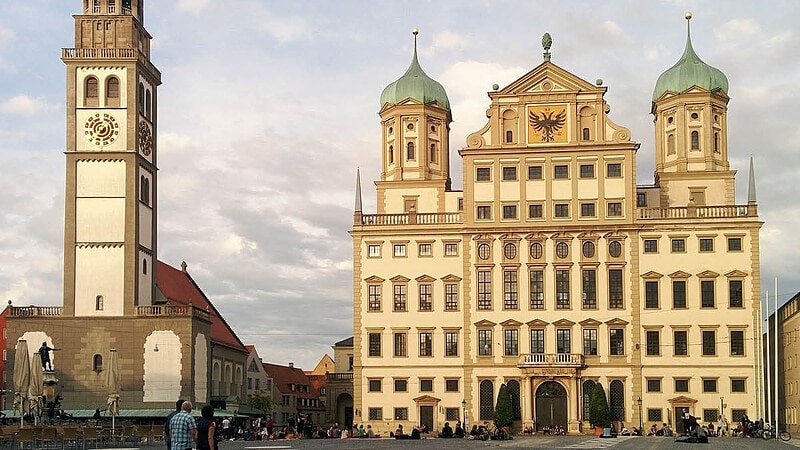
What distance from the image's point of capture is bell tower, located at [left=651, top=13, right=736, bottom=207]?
268 feet

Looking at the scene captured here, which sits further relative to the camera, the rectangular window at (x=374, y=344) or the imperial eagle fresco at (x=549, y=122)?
the rectangular window at (x=374, y=344)

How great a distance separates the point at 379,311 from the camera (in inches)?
3182

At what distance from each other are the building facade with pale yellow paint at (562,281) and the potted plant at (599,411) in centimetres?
123

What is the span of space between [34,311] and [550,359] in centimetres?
3134

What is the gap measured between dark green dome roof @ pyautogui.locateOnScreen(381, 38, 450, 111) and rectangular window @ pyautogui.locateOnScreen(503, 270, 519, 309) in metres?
14.2

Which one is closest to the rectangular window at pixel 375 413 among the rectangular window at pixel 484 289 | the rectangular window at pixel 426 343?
the rectangular window at pixel 426 343

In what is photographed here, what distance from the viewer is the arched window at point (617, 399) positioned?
77.8 m

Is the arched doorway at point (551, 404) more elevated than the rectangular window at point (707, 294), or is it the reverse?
the rectangular window at point (707, 294)

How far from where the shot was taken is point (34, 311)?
7038cm

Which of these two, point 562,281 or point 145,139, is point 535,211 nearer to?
point 562,281

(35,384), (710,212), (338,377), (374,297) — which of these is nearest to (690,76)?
(710,212)

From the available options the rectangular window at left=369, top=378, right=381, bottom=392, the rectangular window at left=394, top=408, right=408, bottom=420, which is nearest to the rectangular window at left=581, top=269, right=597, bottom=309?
the rectangular window at left=394, top=408, right=408, bottom=420

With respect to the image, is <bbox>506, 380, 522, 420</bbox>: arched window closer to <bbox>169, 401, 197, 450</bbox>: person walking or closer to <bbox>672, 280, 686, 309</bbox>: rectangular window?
<bbox>672, 280, 686, 309</bbox>: rectangular window

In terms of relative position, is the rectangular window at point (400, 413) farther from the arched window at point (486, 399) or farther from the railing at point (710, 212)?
the railing at point (710, 212)
